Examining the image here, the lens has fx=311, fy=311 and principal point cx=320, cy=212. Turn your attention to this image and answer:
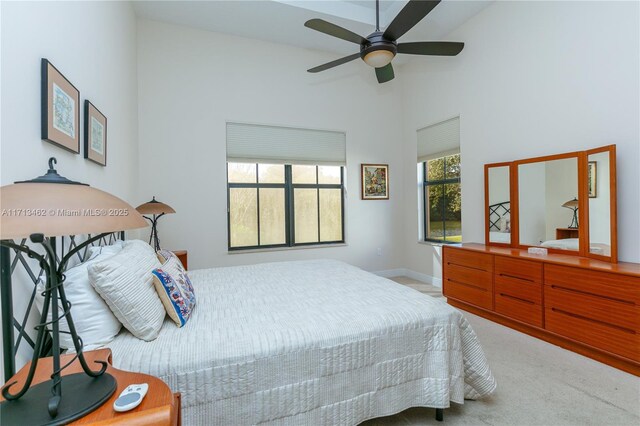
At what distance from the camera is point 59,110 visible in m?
1.61

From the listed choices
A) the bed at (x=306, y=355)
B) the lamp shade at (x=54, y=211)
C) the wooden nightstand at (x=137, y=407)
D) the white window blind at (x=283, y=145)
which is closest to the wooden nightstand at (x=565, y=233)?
the bed at (x=306, y=355)

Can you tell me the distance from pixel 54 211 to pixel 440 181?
15.4ft

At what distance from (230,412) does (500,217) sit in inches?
138

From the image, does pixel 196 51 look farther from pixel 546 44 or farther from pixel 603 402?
pixel 603 402

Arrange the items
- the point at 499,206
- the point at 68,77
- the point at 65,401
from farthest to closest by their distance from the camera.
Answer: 1. the point at 499,206
2. the point at 68,77
3. the point at 65,401

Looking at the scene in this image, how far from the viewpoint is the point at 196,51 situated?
13.4 feet

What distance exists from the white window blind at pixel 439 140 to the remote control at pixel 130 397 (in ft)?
14.2

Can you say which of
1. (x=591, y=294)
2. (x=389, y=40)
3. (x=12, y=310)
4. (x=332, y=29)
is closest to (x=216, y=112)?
(x=332, y=29)

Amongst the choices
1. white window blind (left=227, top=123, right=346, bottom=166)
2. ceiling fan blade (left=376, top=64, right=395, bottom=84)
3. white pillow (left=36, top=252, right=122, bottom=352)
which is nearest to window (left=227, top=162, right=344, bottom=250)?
white window blind (left=227, top=123, right=346, bottom=166)

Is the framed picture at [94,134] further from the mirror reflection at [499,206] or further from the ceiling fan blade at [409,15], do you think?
the mirror reflection at [499,206]

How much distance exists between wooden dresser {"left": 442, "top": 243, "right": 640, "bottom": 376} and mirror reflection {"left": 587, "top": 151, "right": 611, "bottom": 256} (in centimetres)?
17

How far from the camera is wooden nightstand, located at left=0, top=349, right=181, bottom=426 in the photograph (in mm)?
→ 772

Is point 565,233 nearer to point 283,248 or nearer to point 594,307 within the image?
point 594,307

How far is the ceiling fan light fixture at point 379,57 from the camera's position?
251 centimetres
